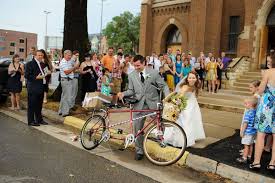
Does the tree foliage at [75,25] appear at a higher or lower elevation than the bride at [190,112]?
higher

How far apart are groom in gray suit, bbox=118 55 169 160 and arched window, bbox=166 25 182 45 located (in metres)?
20.6

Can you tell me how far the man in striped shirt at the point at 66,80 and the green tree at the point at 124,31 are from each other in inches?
2321

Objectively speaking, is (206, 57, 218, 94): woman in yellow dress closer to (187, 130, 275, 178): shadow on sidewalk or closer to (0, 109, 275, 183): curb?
(187, 130, 275, 178): shadow on sidewalk

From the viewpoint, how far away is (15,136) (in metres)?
7.82

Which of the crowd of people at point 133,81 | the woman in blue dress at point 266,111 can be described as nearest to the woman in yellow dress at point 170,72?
the crowd of people at point 133,81

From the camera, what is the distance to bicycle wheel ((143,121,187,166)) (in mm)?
6176

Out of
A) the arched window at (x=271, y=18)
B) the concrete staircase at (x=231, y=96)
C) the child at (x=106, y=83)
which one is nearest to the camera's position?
the child at (x=106, y=83)

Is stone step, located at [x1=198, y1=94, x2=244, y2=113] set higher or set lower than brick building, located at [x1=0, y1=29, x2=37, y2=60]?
lower

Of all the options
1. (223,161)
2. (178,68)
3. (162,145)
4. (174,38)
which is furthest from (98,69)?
(174,38)

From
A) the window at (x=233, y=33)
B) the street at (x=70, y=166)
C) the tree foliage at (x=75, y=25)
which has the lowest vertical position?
the street at (x=70, y=166)

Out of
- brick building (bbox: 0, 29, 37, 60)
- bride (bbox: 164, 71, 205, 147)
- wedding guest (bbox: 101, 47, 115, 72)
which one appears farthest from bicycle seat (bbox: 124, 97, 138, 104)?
brick building (bbox: 0, 29, 37, 60)

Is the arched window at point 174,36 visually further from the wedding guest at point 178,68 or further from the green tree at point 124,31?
the green tree at point 124,31

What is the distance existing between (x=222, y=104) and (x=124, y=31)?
5897 cm

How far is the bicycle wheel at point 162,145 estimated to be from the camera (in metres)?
6.18
